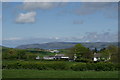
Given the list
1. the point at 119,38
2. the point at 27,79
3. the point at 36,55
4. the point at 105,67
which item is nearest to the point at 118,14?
the point at 119,38

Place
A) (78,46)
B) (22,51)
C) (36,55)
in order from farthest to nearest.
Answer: (78,46) < (36,55) < (22,51)

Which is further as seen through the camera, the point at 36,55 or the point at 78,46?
the point at 78,46

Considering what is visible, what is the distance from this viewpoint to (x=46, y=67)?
1323 centimetres

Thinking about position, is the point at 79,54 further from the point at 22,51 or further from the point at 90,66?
the point at 90,66

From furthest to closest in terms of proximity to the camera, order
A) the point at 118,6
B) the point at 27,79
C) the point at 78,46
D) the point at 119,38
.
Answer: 1. the point at 78,46
2. the point at 27,79
3. the point at 119,38
4. the point at 118,6

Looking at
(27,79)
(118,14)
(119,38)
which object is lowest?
(27,79)

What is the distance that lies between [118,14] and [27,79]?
350 centimetres

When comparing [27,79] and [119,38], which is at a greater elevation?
[119,38]

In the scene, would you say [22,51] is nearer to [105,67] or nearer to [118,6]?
[105,67]

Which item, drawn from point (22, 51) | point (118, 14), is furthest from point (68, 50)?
point (118, 14)

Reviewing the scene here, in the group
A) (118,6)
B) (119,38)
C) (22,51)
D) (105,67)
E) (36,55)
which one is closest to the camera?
(118,6)

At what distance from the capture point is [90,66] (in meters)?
13.1

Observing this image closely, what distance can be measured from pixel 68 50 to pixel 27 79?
14189 mm

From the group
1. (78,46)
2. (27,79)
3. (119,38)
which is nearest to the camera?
(119,38)
